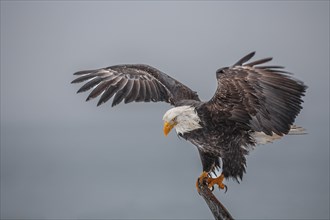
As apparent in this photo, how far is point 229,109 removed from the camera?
5.50 meters

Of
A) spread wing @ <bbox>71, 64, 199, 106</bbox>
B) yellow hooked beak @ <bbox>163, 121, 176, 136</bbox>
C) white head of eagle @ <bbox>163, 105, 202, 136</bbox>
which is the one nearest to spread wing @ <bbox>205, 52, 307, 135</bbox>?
white head of eagle @ <bbox>163, 105, 202, 136</bbox>

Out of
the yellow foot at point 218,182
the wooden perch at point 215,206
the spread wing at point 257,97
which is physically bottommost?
the yellow foot at point 218,182

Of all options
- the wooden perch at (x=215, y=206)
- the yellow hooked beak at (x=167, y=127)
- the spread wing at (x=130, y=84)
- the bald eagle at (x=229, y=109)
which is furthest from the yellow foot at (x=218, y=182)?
the spread wing at (x=130, y=84)

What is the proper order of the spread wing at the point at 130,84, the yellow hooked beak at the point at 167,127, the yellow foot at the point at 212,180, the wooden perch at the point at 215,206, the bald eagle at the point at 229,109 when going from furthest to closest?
the spread wing at the point at 130,84 < the yellow foot at the point at 212,180 < the yellow hooked beak at the point at 167,127 < the bald eagle at the point at 229,109 < the wooden perch at the point at 215,206

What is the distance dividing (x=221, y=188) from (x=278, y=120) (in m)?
0.99

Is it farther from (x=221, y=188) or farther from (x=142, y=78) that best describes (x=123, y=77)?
(x=221, y=188)

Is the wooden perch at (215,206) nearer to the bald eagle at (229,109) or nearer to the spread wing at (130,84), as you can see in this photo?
the bald eagle at (229,109)

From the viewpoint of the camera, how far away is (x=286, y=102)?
5242mm

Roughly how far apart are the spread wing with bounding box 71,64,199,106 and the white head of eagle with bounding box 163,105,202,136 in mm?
827

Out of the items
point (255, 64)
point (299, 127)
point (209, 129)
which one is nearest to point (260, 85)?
point (255, 64)

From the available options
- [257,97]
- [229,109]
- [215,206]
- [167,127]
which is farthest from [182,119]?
[215,206]

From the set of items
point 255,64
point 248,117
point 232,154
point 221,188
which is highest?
point 255,64

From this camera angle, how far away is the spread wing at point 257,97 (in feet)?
16.7

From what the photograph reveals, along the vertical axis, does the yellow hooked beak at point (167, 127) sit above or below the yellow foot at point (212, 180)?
above
